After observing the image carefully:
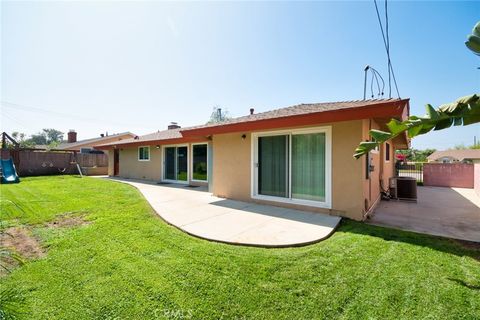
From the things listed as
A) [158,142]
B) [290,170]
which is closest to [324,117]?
[290,170]

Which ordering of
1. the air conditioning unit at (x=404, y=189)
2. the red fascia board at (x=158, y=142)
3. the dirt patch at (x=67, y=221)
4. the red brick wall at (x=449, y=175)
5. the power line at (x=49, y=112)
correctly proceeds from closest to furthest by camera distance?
the dirt patch at (x=67, y=221) < the air conditioning unit at (x=404, y=189) < the red fascia board at (x=158, y=142) < the red brick wall at (x=449, y=175) < the power line at (x=49, y=112)

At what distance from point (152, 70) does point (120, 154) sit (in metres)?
9.18

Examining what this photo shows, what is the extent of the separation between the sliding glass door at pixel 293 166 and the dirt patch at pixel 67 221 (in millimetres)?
5497

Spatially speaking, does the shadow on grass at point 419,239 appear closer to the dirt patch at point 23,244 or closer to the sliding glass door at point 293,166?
the sliding glass door at point 293,166

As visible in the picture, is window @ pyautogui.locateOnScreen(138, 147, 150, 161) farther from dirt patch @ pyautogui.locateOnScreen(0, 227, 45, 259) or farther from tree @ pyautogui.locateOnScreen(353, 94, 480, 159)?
tree @ pyautogui.locateOnScreen(353, 94, 480, 159)

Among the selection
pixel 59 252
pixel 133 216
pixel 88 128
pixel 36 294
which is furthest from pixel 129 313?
pixel 88 128

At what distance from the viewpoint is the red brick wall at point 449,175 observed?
578 inches

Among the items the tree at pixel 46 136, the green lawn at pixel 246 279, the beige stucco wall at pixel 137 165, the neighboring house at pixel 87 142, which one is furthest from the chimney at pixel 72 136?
the tree at pixel 46 136

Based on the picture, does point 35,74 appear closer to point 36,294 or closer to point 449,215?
point 36,294

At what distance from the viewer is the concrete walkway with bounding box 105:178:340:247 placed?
181 inches

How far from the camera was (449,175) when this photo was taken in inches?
599

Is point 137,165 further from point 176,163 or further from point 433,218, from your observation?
point 433,218

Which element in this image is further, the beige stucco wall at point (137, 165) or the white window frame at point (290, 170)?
the beige stucco wall at point (137, 165)

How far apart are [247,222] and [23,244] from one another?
16.2ft
